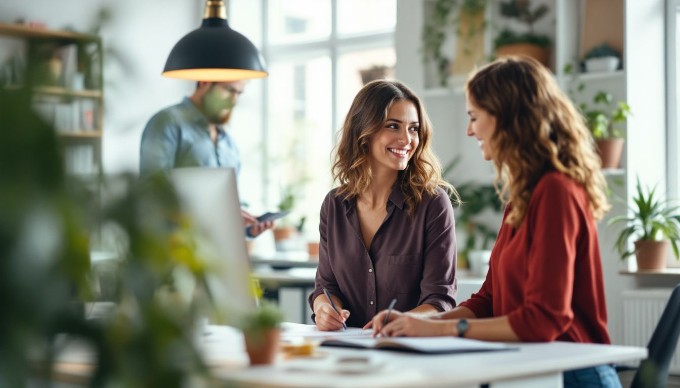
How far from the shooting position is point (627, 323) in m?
5.05

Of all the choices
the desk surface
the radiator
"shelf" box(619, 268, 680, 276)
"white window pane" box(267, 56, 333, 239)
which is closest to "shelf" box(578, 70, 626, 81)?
"shelf" box(619, 268, 680, 276)

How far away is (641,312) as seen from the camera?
5012 mm

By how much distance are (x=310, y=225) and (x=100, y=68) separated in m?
6.70

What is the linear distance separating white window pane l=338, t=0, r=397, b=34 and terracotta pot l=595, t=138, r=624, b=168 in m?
2.16

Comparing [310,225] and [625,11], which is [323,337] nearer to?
[625,11]

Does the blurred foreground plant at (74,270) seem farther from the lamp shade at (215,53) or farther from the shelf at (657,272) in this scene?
the shelf at (657,272)

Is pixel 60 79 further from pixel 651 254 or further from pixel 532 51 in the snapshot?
pixel 532 51

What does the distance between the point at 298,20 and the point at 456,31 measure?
1940mm

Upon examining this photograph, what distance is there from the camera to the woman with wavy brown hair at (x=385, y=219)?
280cm

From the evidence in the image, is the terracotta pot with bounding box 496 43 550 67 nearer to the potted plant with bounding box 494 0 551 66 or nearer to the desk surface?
the potted plant with bounding box 494 0 551 66

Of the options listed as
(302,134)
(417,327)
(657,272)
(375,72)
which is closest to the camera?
(417,327)

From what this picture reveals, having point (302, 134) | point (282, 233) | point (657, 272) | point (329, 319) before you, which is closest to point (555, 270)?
point (329, 319)

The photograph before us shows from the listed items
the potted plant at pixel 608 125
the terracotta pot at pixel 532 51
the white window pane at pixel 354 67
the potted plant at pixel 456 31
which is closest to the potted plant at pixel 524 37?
the terracotta pot at pixel 532 51

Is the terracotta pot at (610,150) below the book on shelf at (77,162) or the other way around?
the other way around
